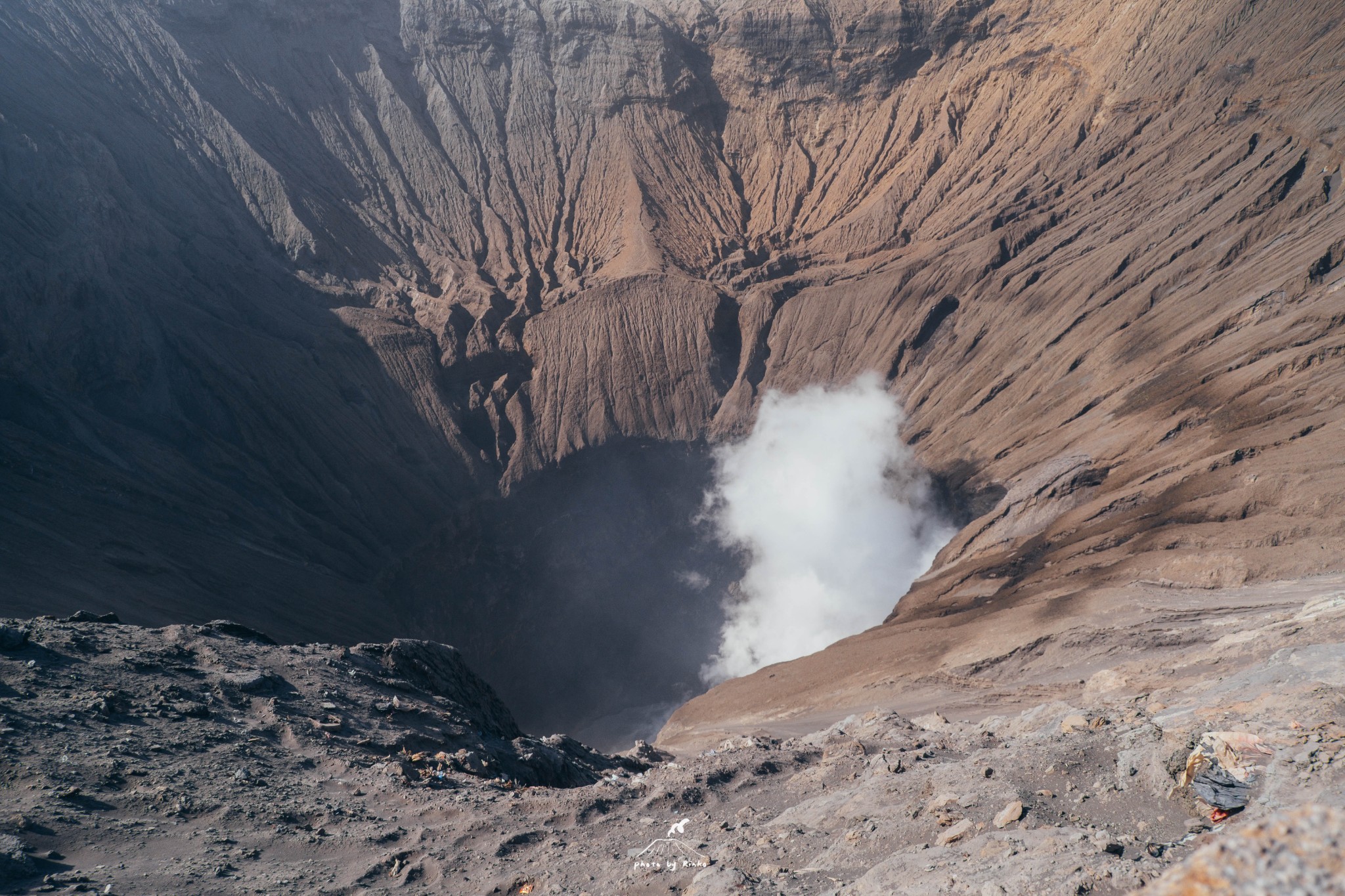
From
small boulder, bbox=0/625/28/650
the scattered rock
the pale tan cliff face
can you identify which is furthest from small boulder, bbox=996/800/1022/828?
the pale tan cliff face

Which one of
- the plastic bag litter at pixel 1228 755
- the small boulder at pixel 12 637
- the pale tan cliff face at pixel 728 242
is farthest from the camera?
the pale tan cliff face at pixel 728 242

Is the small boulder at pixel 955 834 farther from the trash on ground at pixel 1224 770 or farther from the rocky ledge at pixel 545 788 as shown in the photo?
the trash on ground at pixel 1224 770

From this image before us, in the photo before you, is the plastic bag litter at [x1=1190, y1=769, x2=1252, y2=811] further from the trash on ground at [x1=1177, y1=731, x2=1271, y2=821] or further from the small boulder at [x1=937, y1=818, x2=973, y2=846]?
the small boulder at [x1=937, y1=818, x2=973, y2=846]

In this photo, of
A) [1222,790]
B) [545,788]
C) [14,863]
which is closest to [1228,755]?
[1222,790]

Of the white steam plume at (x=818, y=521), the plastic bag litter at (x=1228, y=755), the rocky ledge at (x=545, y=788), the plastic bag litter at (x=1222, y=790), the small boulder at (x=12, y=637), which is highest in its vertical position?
the white steam plume at (x=818, y=521)

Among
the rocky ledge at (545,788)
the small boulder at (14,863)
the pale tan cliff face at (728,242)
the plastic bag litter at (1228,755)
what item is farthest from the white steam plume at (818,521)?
the small boulder at (14,863)

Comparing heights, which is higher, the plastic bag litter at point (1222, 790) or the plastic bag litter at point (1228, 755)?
the plastic bag litter at point (1228, 755)

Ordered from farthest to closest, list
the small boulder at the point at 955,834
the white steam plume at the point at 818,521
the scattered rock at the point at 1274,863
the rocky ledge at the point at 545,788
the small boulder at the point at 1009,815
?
the white steam plume at the point at 818,521, the small boulder at the point at 955,834, the small boulder at the point at 1009,815, the rocky ledge at the point at 545,788, the scattered rock at the point at 1274,863
